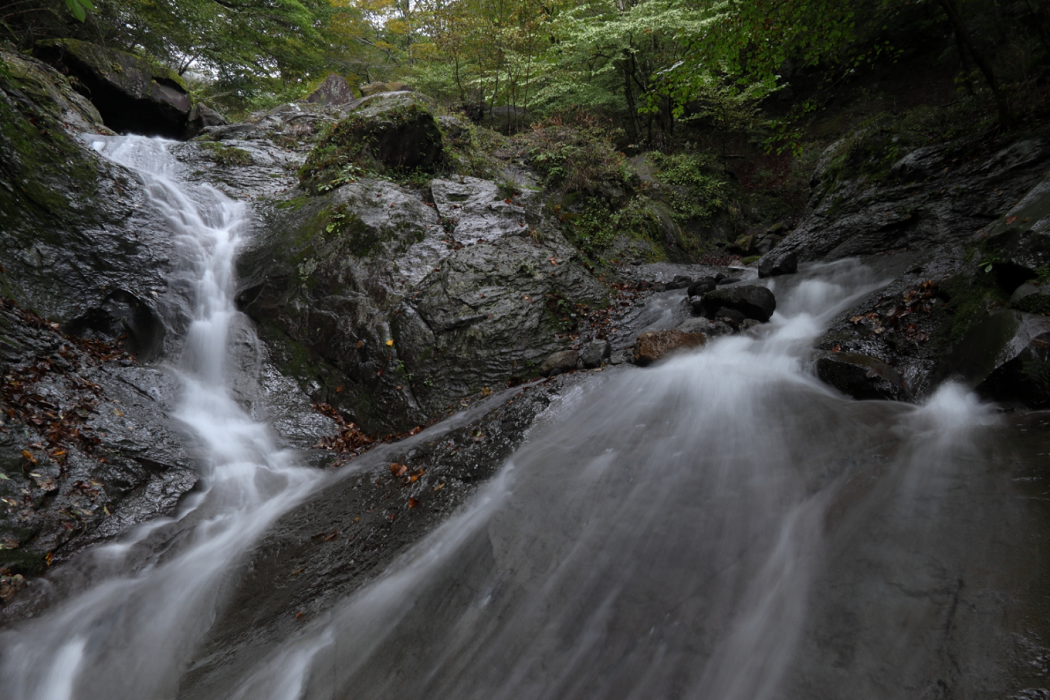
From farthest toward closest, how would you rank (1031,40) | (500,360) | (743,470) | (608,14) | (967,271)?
(608,14), (1031,40), (500,360), (967,271), (743,470)

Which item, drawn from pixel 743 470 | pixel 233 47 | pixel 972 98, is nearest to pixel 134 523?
pixel 743 470

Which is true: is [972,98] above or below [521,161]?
below

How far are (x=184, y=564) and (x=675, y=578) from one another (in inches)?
150

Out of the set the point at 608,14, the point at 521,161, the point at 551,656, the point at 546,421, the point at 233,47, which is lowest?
the point at 551,656

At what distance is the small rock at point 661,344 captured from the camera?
17.8 ft

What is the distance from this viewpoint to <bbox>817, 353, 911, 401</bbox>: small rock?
3758 mm

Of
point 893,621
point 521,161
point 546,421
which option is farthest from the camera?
point 521,161

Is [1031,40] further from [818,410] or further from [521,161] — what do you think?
[521,161]

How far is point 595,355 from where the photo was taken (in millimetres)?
5672

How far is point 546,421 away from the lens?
4.59m

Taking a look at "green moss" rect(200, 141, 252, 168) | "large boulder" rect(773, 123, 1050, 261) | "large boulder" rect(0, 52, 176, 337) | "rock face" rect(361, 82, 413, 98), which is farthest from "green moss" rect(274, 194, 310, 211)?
"rock face" rect(361, 82, 413, 98)

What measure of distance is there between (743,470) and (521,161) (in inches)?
373

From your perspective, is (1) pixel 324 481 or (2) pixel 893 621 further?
(1) pixel 324 481

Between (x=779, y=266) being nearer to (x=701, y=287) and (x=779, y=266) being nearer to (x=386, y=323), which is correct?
(x=701, y=287)
